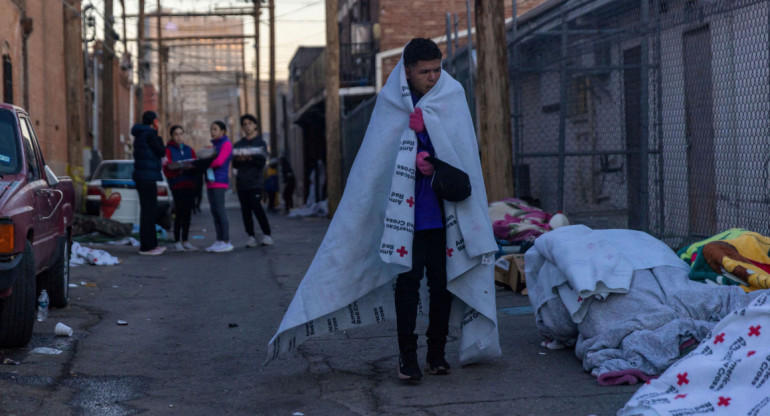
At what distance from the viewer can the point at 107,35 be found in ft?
88.4

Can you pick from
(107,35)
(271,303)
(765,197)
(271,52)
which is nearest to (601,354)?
(765,197)

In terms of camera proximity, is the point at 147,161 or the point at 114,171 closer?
the point at 147,161

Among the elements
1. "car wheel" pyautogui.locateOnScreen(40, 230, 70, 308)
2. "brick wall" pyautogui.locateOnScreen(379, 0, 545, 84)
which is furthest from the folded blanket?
"brick wall" pyautogui.locateOnScreen(379, 0, 545, 84)

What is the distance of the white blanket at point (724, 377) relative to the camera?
12.1 ft

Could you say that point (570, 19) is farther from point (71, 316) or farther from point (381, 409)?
point (381, 409)

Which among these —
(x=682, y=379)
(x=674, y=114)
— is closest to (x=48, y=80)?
(x=674, y=114)

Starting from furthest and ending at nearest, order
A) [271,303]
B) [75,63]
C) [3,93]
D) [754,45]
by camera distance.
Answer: [75,63] < [3,93] < [271,303] < [754,45]

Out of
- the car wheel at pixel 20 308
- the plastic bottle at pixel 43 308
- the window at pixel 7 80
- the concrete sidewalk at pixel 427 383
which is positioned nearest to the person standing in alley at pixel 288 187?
the window at pixel 7 80

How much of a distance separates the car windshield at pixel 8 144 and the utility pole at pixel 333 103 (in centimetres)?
1317

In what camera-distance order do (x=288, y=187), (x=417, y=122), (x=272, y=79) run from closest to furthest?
1. (x=417, y=122)
2. (x=288, y=187)
3. (x=272, y=79)

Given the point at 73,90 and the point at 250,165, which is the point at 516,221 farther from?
the point at 73,90

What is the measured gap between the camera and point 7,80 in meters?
17.7

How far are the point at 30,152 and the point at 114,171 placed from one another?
496 inches

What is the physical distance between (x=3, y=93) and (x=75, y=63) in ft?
5.59
